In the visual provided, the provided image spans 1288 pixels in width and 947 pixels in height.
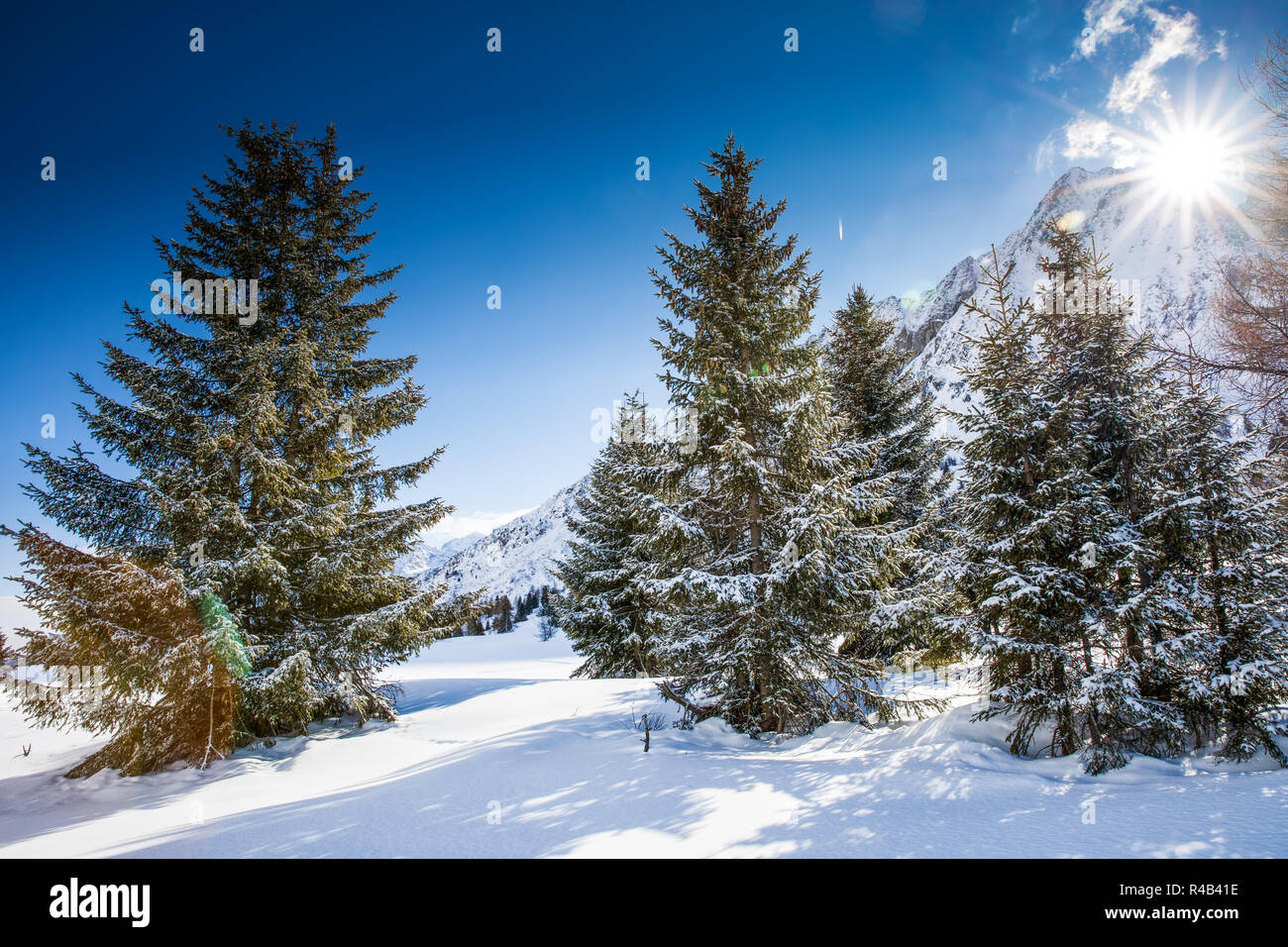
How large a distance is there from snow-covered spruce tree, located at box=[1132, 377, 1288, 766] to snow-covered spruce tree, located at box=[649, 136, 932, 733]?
3860 millimetres

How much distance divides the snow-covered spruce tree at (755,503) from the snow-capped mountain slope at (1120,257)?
8769 centimetres

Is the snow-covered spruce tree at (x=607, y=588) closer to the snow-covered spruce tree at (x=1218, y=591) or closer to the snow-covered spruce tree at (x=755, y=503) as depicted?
the snow-covered spruce tree at (x=755, y=503)

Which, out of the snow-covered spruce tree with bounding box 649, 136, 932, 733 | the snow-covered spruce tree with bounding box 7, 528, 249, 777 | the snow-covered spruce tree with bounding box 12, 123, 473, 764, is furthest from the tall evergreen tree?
the snow-covered spruce tree with bounding box 7, 528, 249, 777

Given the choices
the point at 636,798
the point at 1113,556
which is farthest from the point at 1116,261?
the point at 636,798

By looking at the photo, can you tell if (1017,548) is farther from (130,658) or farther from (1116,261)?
(1116,261)

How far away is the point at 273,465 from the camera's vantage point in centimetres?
912

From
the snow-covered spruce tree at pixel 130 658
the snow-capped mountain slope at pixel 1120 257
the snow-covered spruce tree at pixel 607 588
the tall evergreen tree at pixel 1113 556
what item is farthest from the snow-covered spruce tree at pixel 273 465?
the snow-capped mountain slope at pixel 1120 257

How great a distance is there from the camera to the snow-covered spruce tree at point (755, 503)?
8.84 meters

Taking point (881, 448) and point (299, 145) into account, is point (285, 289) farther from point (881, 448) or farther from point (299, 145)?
point (881, 448)

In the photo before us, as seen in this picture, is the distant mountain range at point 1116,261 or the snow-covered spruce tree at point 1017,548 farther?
the distant mountain range at point 1116,261

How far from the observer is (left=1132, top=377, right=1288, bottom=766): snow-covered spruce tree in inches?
261

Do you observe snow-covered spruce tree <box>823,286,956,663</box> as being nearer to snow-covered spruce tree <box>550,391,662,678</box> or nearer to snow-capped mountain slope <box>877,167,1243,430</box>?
snow-covered spruce tree <box>550,391,662,678</box>

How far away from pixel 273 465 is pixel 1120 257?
19668 cm
